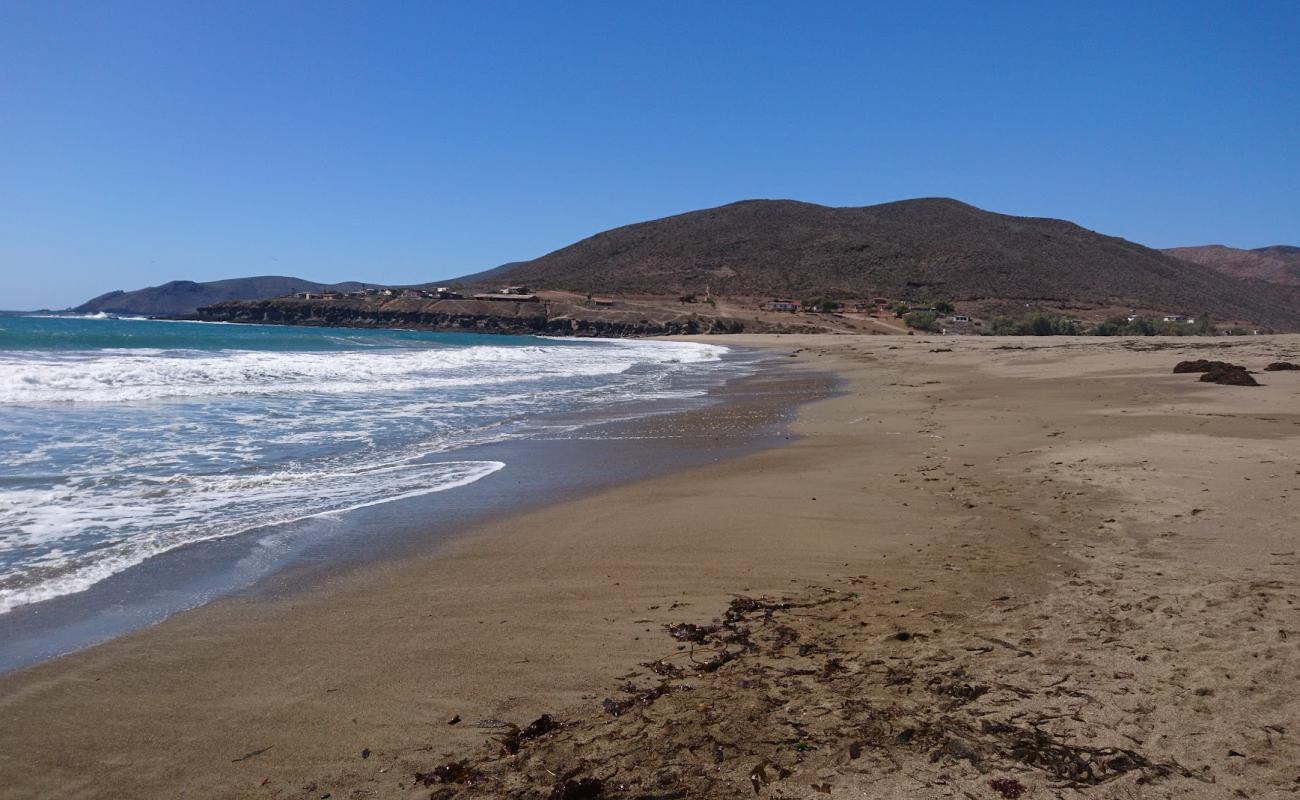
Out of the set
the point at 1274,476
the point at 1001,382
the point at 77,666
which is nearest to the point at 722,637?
the point at 77,666

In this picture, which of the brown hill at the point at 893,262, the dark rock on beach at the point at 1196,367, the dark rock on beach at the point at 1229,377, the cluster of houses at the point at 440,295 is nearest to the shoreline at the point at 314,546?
the dark rock on beach at the point at 1229,377

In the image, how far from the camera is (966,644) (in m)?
3.72

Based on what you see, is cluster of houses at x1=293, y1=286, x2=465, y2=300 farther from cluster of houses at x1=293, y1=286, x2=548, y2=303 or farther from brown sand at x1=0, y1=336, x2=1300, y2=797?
brown sand at x1=0, y1=336, x2=1300, y2=797

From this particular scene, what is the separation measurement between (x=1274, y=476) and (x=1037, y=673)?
5260 mm

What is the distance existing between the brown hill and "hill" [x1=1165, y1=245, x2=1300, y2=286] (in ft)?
120

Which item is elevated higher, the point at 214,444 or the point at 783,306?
the point at 783,306

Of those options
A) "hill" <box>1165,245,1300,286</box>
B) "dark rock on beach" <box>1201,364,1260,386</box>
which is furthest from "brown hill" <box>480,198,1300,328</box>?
"dark rock on beach" <box>1201,364,1260,386</box>

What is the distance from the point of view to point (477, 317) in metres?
75.4


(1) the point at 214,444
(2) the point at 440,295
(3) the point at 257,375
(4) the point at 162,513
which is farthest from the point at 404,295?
(4) the point at 162,513

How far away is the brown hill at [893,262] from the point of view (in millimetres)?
81062

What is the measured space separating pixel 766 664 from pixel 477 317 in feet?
244

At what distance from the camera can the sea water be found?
6160mm

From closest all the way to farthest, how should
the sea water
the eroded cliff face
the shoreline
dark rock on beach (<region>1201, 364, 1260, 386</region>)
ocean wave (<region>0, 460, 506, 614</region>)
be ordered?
1. the shoreline
2. ocean wave (<region>0, 460, 506, 614</region>)
3. the sea water
4. dark rock on beach (<region>1201, 364, 1260, 386</region>)
5. the eroded cliff face

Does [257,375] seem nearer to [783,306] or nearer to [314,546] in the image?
[314,546]
